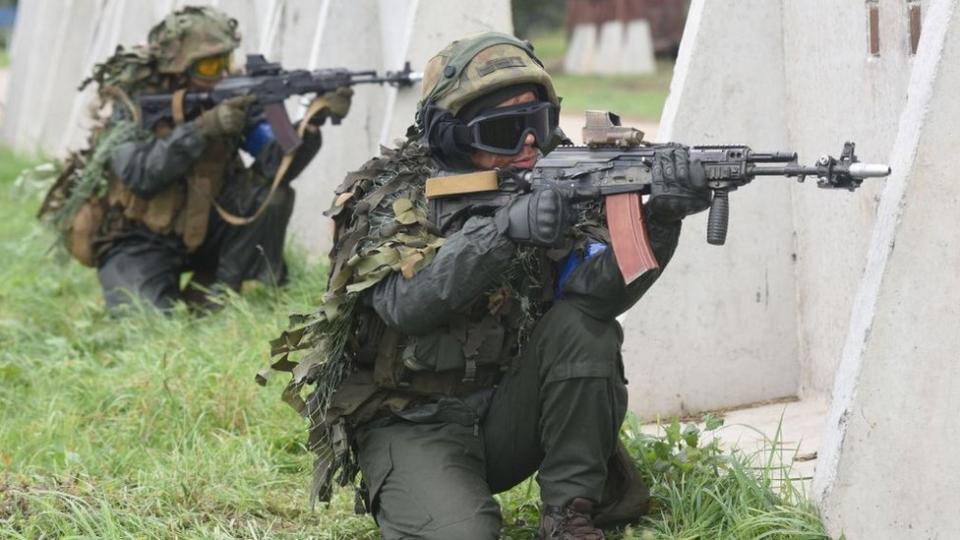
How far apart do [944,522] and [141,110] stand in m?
4.96

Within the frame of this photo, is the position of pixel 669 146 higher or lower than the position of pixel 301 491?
higher

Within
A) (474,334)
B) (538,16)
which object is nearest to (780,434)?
(474,334)

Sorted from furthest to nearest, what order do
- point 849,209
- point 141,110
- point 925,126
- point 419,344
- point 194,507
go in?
1. point 141,110
2. point 849,209
3. point 194,507
4. point 419,344
5. point 925,126

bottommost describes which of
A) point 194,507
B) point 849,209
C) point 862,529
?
point 194,507

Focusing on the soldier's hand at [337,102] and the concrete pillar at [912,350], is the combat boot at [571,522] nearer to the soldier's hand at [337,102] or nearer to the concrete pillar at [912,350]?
the concrete pillar at [912,350]

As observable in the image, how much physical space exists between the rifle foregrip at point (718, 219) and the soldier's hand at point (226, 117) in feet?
13.5

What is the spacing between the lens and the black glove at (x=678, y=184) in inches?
138

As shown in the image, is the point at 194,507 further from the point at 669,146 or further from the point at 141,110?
the point at 141,110

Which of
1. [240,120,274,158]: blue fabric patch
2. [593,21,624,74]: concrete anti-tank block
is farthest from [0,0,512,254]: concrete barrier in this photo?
[593,21,624,74]: concrete anti-tank block

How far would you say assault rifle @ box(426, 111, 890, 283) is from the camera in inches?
135

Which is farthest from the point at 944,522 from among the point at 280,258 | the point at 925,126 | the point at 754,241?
the point at 280,258

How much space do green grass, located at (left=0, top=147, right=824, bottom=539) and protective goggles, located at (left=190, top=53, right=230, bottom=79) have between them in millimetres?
1013

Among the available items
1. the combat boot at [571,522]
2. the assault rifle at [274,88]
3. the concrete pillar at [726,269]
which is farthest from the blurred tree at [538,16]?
the combat boot at [571,522]

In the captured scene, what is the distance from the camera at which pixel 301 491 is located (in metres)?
4.73
